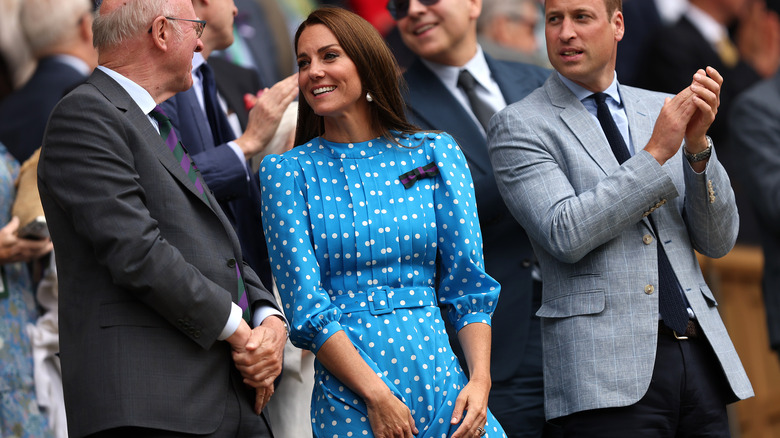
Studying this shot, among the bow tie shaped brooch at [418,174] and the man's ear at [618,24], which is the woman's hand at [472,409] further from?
the man's ear at [618,24]

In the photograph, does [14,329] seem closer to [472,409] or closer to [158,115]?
[158,115]

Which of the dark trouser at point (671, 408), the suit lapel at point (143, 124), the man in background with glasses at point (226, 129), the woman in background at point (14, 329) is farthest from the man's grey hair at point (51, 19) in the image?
the dark trouser at point (671, 408)

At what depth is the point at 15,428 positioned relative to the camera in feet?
13.6

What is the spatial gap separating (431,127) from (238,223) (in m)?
0.79

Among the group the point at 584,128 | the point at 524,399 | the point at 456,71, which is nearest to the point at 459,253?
the point at 584,128

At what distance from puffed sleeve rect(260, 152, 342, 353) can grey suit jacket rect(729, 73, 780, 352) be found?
2739mm

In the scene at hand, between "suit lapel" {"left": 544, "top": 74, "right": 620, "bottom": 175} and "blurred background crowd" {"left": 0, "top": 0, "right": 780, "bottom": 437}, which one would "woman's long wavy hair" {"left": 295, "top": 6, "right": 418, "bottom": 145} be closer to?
"suit lapel" {"left": 544, "top": 74, "right": 620, "bottom": 175}

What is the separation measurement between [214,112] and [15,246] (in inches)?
34.5

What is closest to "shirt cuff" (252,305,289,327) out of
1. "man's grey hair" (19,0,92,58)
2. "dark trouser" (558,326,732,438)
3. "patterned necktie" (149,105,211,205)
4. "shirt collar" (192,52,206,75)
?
"patterned necktie" (149,105,211,205)

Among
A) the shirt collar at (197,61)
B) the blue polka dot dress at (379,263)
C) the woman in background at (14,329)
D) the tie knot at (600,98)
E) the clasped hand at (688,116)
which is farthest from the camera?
the woman in background at (14,329)

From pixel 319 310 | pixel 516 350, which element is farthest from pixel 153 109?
pixel 516 350

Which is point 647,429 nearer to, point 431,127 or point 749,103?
point 431,127

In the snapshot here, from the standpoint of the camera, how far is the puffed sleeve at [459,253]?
3141mm

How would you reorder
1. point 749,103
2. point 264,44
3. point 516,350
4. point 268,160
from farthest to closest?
1. point 264,44
2. point 749,103
3. point 516,350
4. point 268,160
